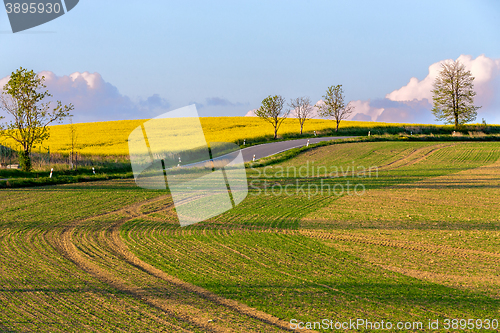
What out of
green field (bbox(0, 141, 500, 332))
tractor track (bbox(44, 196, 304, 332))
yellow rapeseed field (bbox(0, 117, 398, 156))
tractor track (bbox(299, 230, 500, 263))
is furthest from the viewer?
yellow rapeseed field (bbox(0, 117, 398, 156))

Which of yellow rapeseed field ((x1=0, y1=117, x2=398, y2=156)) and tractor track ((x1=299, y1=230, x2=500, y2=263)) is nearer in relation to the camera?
tractor track ((x1=299, y1=230, x2=500, y2=263))

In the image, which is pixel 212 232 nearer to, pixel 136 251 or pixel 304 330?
pixel 136 251

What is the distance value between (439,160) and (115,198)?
75.4 feet

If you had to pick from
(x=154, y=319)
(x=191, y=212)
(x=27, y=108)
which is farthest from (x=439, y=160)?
(x=27, y=108)

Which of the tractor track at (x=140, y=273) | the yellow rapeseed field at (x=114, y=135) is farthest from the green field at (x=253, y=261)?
the yellow rapeseed field at (x=114, y=135)

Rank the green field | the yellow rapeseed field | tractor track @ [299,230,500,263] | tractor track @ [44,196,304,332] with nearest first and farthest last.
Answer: tractor track @ [44,196,304,332] < the green field < tractor track @ [299,230,500,263] < the yellow rapeseed field

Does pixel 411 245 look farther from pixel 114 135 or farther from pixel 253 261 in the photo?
pixel 114 135

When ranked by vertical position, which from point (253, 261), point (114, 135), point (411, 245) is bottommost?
point (411, 245)

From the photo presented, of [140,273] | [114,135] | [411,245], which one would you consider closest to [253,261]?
[140,273]

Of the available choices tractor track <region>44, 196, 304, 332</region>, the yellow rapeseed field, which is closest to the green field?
tractor track <region>44, 196, 304, 332</region>

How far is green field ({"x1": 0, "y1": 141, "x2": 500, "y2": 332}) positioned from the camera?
654 centimetres

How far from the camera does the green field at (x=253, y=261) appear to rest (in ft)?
21.5

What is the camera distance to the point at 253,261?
9047 mm

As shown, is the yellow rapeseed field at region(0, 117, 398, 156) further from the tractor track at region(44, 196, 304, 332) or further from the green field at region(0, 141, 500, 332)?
the tractor track at region(44, 196, 304, 332)
